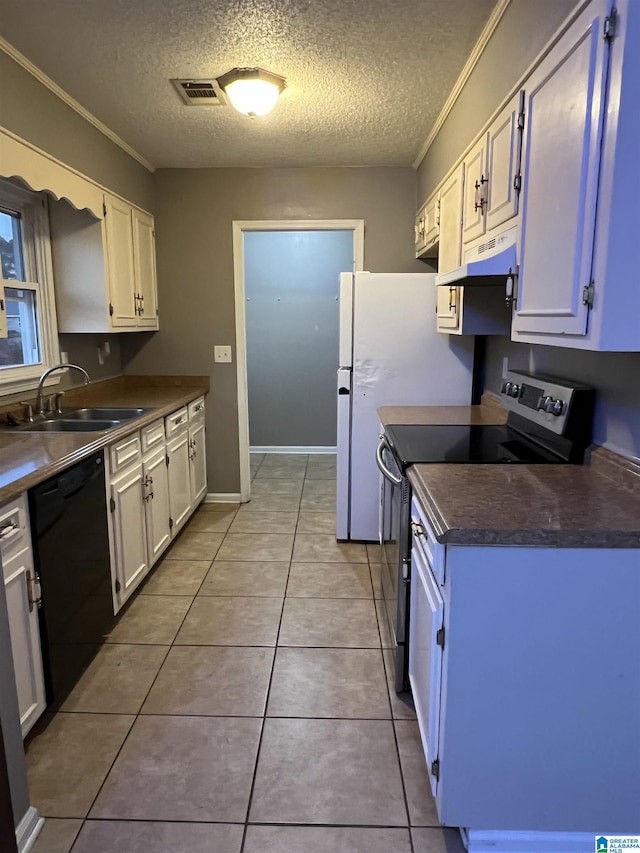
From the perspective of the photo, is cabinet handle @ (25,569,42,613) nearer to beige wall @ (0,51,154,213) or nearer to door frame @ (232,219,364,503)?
beige wall @ (0,51,154,213)

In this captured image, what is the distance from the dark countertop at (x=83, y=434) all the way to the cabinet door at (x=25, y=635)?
25cm

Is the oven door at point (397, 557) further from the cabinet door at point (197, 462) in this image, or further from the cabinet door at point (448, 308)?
the cabinet door at point (197, 462)

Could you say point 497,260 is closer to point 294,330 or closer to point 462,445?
point 462,445

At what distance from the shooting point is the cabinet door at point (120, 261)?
311 centimetres

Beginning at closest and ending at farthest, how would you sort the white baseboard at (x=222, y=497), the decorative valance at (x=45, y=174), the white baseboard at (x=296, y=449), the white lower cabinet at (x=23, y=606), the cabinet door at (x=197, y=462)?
the white lower cabinet at (x=23, y=606), the decorative valance at (x=45, y=174), the cabinet door at (x=197, y=462), the white baseboard at (x=222, y=497), the white baseboard at (x=296, y=449)

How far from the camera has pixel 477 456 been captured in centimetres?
184

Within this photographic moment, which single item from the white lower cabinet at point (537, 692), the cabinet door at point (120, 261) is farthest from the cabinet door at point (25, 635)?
the cabinet door at point (120, 261)

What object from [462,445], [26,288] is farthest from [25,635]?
[26,288]

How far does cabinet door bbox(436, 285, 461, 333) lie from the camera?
99.3 inches

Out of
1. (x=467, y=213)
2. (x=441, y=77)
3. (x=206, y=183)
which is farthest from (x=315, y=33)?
(x=206, y=183)

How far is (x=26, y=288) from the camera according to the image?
9.21 feet

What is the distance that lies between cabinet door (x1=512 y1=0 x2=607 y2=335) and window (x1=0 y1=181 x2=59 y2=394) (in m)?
2.33

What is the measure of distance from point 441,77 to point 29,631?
2.73m

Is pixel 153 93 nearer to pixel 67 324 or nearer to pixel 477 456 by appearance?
pixel 67 324
